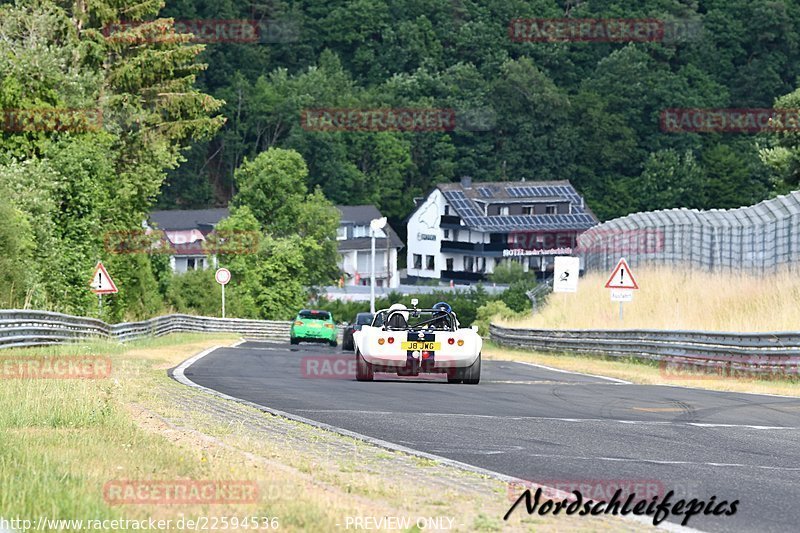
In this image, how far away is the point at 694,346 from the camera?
27.8m

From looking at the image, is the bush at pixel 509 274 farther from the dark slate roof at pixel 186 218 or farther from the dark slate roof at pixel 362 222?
the dark slate roof at pixel 186 218

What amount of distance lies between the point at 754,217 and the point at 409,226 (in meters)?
101

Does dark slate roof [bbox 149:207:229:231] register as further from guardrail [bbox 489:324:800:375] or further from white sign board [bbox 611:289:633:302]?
white sign board [bbox 611:289:633:302]

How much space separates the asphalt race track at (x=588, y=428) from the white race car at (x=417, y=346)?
0.35 metres

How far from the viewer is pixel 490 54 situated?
149m

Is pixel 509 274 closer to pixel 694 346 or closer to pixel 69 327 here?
pixel 69 327

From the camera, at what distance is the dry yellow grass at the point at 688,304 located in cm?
3108

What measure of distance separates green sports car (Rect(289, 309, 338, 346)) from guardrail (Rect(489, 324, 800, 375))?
8.98 metres

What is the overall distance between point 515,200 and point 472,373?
109 meters

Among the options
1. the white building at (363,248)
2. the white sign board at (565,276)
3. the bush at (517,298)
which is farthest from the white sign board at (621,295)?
the white building at (363,248)

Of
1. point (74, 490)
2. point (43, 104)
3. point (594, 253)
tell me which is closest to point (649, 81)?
point (594, 253)

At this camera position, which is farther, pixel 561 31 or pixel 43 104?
pixel 561 31

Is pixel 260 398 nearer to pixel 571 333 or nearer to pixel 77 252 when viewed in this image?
pixel 571 333

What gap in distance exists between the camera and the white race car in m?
20.0
